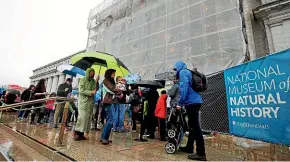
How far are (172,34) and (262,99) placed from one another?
8677mm

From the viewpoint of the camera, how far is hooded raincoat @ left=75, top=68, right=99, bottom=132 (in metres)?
4.22

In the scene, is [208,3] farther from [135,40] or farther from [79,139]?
[79,139]

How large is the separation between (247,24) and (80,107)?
13.4 m

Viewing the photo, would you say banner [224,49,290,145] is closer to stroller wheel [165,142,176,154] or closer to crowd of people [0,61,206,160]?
crowd of people [0,61,206,160]

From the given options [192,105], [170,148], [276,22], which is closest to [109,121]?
[170,148]

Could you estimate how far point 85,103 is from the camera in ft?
14.2

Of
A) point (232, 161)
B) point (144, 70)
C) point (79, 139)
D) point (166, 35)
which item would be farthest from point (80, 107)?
point (166, 35)

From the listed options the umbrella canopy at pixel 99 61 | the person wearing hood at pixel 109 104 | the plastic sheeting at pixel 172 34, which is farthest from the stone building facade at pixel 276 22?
the person wearing hood at pixel 109 104

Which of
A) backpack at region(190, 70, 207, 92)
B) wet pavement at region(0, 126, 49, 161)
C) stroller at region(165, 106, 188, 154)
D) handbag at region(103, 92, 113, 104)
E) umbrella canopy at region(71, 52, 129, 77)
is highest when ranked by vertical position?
umbrella canopy at region(71, 52, 129, 77)

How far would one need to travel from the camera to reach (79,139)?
14.1ft

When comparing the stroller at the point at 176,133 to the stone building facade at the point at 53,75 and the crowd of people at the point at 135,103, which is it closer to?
the crowd of people at the point at 135,103

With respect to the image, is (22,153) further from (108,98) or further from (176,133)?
(176,133)

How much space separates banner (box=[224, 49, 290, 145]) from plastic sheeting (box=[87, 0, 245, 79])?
16.1 feet

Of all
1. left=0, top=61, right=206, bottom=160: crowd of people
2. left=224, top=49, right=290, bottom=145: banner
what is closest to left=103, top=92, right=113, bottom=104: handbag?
left=0, top=61, right=206, bottom=160: crowd of people
